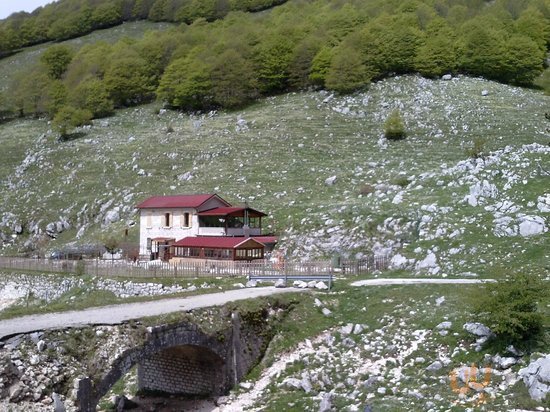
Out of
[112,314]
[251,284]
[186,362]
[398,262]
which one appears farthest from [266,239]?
[112,314]

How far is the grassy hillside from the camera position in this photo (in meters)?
39.2

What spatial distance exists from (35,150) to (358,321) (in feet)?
209

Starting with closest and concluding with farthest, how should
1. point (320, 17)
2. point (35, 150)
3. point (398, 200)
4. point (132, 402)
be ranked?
point (132, 402) < point (398, 200) < point (35, 150) < point (320, 17)

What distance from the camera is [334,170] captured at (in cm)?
5947

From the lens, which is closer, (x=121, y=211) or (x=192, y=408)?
(x=192, y=408)

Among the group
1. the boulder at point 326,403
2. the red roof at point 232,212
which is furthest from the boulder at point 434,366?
the red roof at point 232,212

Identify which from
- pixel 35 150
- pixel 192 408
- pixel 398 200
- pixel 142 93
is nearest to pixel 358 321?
pixel 192 408

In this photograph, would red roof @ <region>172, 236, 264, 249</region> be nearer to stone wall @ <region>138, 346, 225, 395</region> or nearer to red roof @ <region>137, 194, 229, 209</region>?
red roof @ <region>137, 194, 229, 209</region>

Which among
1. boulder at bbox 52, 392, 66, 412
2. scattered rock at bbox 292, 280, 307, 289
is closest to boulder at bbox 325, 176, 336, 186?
scattered rock at bbox 292, 280, 307, 289

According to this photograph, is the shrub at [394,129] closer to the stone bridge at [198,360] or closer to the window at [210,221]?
the window at [210,221]

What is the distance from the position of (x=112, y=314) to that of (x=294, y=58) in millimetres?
69561

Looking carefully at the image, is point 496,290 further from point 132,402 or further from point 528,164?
point 528,164

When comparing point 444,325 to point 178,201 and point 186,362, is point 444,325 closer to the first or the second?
point 186,362

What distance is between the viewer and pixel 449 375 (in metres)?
22.7
